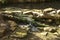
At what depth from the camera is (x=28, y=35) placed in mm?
4406

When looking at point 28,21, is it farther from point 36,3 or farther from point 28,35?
point 36,3

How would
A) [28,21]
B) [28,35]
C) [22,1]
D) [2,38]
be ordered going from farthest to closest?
[22,1], [28,21], [28,35], [2,38]

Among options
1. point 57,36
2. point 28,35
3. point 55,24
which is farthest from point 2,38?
point 55,24

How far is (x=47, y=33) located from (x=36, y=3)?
3056 millimetres

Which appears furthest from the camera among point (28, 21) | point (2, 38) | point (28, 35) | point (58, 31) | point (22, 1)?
point (22, 1)

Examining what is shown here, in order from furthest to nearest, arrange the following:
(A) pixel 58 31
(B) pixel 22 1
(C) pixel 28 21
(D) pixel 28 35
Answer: (B) pixel 22 1 < (C) pixel 28 21 < (A) pixel 58 31 < (D) pixel 28 35

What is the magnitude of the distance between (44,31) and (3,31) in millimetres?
1139

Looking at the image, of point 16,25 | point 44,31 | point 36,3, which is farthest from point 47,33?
point 36,3

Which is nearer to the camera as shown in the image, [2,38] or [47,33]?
[2,38]

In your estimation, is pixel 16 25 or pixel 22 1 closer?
pixel 16 25

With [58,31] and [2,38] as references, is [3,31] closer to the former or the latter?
[2,38]

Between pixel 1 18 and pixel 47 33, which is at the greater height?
pixel 1 18

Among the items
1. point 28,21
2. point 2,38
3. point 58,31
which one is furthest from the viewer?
point 28,21

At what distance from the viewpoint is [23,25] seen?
4.90 metres
